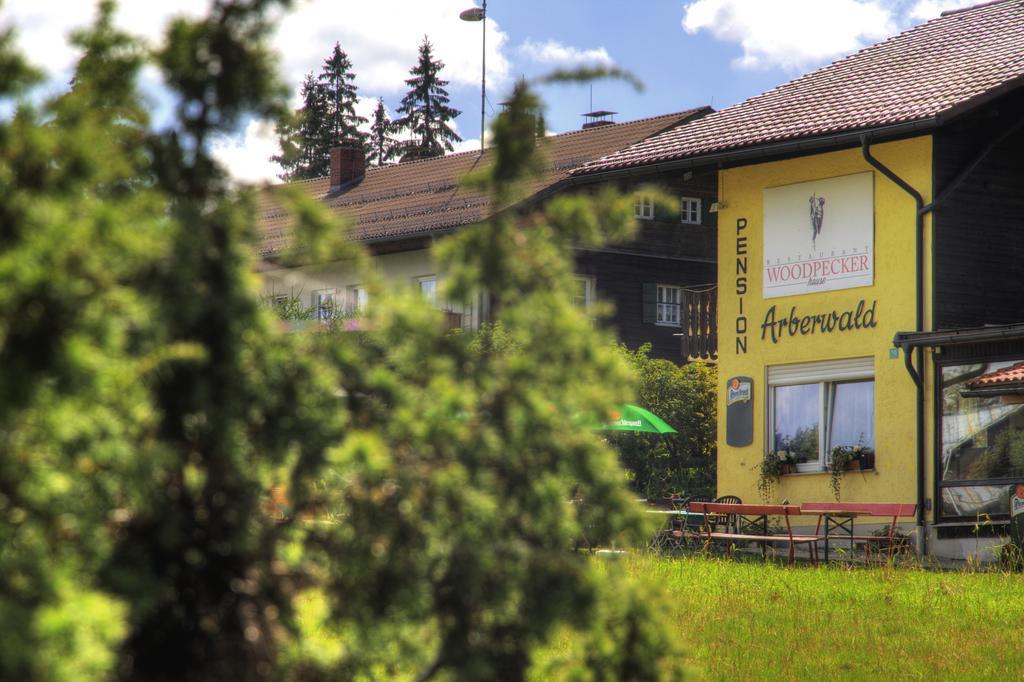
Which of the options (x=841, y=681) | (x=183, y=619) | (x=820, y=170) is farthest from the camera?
(x=820, y=170)

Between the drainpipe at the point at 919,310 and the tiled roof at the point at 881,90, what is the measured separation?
863mm

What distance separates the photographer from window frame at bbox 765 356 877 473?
2306cm

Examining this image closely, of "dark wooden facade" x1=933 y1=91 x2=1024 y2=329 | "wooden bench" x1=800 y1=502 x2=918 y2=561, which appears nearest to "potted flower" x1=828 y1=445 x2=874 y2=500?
"wooden bench" x1=800 y1=502 x2=918 y2=561

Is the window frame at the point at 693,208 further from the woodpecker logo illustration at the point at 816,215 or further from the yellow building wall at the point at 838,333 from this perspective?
the woodpecker logo illustration at the point at 816,215

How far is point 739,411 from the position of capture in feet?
81.5

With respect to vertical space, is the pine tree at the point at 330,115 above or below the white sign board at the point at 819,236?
above

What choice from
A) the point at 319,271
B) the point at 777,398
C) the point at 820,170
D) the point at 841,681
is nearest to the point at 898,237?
the point at 820,170

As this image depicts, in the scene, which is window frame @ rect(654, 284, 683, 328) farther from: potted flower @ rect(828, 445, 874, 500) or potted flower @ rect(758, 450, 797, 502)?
potted flower @ rect(828, 445, 874, 500)

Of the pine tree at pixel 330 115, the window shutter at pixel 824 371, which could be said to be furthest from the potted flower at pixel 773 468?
the pine tree at pixel 330 115

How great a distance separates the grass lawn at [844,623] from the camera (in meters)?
8.90

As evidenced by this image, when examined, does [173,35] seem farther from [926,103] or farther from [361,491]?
[926,103]

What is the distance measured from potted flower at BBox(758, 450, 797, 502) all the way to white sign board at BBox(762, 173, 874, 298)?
2.56 m

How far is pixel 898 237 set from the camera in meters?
22.5

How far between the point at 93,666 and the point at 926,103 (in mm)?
20632
